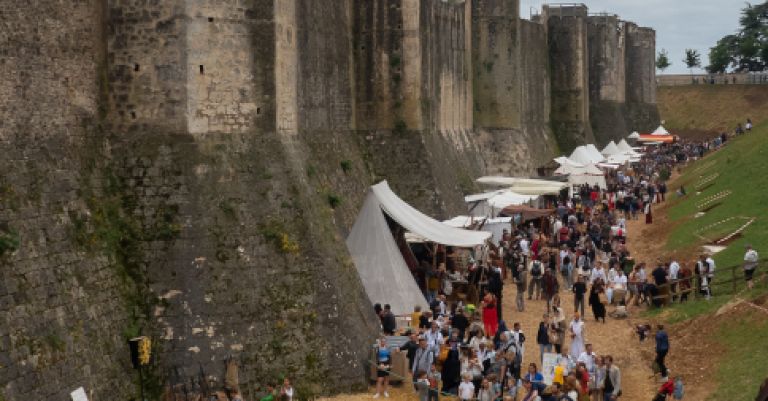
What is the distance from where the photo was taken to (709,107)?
107125 millimetres

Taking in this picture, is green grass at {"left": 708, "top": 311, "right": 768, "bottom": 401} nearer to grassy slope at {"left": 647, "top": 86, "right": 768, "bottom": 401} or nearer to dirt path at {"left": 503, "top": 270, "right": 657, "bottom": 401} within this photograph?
grassy slope at {"left": 647, "top": 86, "right": 768, "bottom": 401}

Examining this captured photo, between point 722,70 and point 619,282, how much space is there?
9793cm

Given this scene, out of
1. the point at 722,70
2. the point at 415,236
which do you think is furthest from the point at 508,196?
the point at 722,70

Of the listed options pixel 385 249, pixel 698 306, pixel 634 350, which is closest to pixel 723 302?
pixel 698 306

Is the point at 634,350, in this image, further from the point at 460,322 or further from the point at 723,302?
the point at 460,322

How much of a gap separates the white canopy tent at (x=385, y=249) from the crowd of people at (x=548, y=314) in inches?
28.2

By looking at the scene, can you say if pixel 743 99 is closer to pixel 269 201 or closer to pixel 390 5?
pixel 390 5

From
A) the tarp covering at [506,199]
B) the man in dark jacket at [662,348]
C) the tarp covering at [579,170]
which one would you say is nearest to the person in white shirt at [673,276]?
the man in dark jacket at [662,348]

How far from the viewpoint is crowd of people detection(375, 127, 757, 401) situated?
21.4 m

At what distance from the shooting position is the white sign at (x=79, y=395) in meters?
18.3

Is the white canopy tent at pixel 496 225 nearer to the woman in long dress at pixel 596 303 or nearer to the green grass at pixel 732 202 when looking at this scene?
the green grass at pixel 732 202

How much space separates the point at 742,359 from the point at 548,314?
553 cm

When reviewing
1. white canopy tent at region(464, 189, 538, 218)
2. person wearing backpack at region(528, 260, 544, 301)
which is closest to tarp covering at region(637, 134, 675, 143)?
white canopy tent at region(464, 189, 538, 218)

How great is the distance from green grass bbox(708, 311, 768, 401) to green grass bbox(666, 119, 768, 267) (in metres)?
6.54
